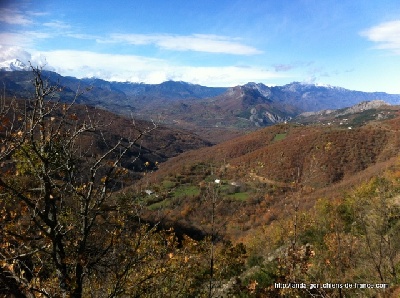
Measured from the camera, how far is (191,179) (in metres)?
130

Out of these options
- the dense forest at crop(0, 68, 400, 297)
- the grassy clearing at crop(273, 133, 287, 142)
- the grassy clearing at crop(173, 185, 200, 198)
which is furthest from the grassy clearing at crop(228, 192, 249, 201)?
the grassy clearing at crop(273, 133, 287, 142)

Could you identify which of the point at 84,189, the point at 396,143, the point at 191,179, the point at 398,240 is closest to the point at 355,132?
the point at 396,143

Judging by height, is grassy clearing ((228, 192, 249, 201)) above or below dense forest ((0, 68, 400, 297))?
below

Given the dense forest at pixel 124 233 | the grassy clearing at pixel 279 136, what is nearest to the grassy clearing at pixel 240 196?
the dense forest at pixel 124 233

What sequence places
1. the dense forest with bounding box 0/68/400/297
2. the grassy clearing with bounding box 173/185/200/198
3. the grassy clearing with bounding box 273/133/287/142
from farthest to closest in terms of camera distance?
the grassy clearing with bounding box 273/133/287/142, the grassy clearing with bounding box 173/185/200/198, the dense forest with bounding box 0/68/400/297

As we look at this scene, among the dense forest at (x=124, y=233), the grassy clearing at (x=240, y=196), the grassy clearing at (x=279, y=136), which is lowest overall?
the grassy clearing at (x=240, y=196)

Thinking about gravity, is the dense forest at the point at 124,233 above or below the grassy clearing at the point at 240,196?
above

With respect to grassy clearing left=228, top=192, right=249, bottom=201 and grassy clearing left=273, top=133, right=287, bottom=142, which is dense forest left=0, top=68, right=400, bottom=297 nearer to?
grassy clearing left=228, top=192, right=249, bottom=201

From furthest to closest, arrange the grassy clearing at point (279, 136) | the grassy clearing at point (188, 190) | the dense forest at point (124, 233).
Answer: the grassy clearing at point (279, 136)
the grassy clearing at point (188, 190)
the dense forest at point (124, 233)

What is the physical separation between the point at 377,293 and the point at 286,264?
3067 mm

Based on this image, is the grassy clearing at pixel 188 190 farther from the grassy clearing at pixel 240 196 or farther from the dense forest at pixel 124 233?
the dense forest at pixel 124 233

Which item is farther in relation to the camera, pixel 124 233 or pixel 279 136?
pixel 279 136

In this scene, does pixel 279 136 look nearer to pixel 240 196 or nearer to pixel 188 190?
pixel 240 196

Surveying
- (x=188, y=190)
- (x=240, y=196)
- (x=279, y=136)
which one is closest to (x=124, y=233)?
(x=188, y=190)
